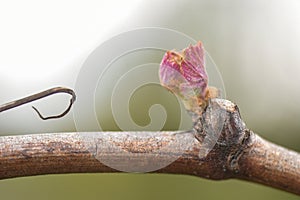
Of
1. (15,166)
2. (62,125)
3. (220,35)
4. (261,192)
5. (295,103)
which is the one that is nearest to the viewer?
(15,166)

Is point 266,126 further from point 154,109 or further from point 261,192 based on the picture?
point 154,109

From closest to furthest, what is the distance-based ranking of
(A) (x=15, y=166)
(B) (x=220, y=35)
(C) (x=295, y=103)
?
(A) (x=15, y=166) < (C) (x=295, y=103) < (B) (x=220, y=35)

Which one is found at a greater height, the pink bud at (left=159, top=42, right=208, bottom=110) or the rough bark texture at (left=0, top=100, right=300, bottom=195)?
the pink bud at (left=159, top=42, right=208, bottom=110)

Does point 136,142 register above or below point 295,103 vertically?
above

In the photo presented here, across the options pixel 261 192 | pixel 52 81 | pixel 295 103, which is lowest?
pixel 261 192

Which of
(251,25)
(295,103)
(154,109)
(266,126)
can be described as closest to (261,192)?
(266,126)

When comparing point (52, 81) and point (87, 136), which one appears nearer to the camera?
point (87, 136)

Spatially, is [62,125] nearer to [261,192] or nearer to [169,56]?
[261,192]

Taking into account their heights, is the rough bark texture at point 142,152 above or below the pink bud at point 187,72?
below
